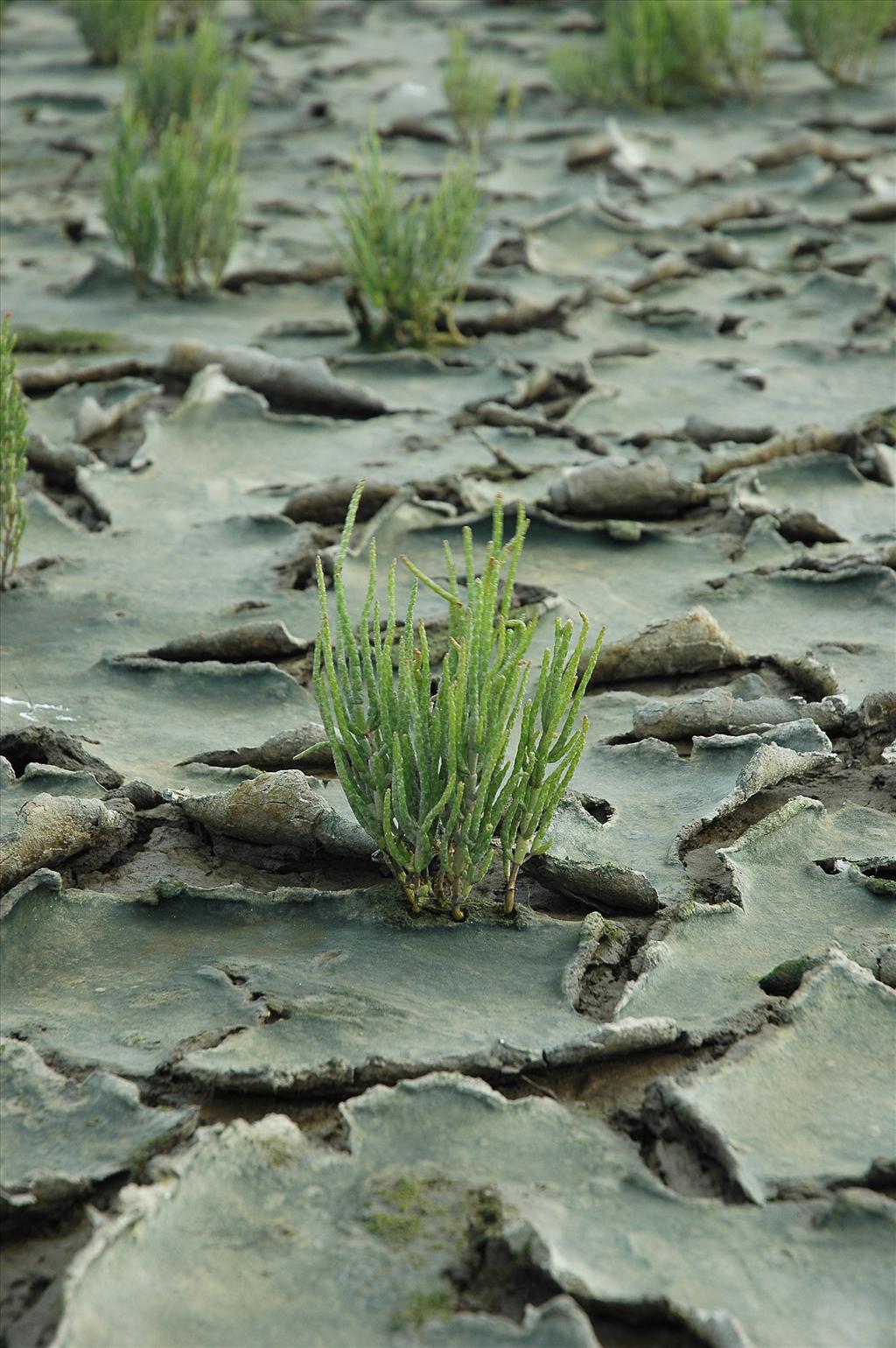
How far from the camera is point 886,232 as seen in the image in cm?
549

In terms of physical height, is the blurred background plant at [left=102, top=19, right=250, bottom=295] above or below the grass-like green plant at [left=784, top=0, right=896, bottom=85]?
below

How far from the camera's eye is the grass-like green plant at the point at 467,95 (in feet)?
21.2

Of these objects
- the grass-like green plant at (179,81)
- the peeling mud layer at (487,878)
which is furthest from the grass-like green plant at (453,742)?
the grass-like green plant at (179,81)

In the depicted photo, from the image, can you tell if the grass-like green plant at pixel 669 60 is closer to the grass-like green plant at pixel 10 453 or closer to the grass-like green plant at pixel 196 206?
the grass-like green plant at pixel 196 206

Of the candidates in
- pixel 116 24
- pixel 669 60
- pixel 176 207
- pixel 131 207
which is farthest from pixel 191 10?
pixel 176 207

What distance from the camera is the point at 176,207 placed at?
4.74 meters

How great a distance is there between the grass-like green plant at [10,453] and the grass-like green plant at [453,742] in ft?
4.05

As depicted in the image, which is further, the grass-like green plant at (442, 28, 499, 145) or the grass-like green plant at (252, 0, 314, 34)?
the grass-like green plant at (252, 0, 314, 34)

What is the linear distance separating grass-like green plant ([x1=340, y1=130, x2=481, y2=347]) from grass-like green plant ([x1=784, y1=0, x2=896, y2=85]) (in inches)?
137

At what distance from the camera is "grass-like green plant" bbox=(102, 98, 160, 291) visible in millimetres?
4785

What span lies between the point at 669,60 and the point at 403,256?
325cm

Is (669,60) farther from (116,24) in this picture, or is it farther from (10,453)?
(10,453)

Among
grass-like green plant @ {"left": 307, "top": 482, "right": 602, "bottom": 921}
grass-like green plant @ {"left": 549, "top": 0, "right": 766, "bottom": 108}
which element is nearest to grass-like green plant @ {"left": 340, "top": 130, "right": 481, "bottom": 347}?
grass-like green plant @ {"left": 307, "top": 482, "right": 602, "bottom": 921}

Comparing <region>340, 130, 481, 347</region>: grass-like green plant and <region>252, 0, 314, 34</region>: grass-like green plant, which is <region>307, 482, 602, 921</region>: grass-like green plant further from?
<region>252, 0, 314, 34</region>: grass-like green plant
